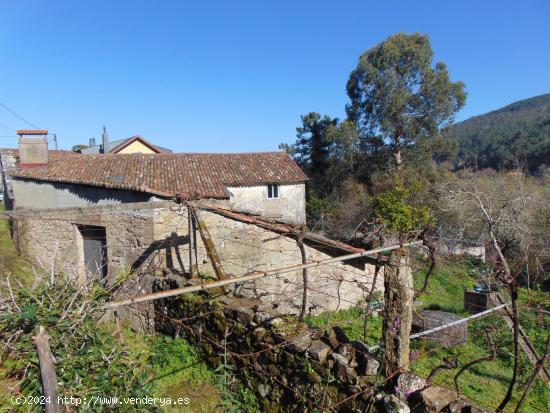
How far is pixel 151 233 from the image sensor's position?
7832 mm

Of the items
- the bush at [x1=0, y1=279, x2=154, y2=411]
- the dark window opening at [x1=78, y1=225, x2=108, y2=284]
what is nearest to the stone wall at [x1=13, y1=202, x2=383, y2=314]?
the dark window opening at [x1=78, y1=225, x2=108, y2=284]

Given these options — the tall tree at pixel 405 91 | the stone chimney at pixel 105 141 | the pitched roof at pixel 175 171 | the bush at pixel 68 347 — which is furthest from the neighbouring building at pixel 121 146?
the bush at pixel 68 347

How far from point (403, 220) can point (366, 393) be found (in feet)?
36.4

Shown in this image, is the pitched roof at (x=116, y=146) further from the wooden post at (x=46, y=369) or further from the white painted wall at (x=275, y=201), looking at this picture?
the wooden post at (x=46, y=369)

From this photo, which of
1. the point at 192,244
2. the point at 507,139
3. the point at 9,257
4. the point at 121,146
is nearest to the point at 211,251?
the point at 192,244

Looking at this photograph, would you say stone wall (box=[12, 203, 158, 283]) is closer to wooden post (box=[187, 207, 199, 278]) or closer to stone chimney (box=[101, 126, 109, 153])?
wooden post (box=[187, 207, 199, 278])

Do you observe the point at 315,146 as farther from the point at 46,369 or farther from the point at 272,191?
the point at 46,369

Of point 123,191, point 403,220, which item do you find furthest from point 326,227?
point 123,191

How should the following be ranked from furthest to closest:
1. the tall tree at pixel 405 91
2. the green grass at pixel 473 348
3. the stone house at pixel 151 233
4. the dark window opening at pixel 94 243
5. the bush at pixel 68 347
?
the tall tree at pixel 405 91, the dark window opening at pixel 94 243, the stone house at pixel 151 233, the green grass at pixel 473 348, the bush at pixel 68 347

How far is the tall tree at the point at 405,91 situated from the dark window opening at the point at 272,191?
804cm

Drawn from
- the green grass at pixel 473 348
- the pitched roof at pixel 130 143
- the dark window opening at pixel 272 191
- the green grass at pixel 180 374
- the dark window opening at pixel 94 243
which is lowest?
the green grass at pixel 473 348

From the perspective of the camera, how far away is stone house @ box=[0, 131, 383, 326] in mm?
7582

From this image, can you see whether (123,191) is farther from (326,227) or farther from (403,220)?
(326,227)

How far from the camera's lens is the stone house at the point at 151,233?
7.58m
